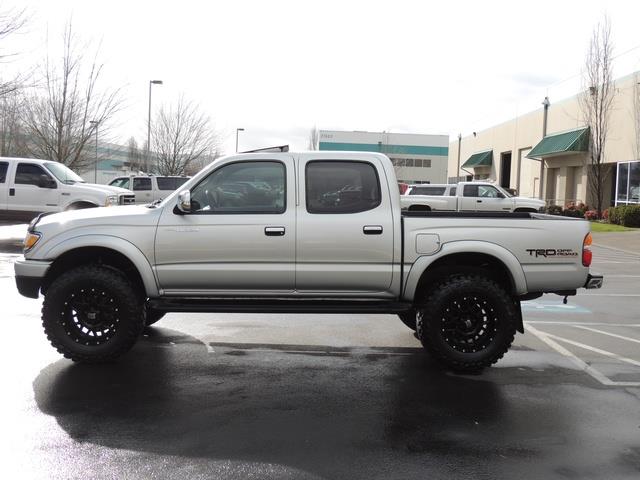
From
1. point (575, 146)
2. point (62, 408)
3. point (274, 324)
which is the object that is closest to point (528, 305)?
point (274, 324)

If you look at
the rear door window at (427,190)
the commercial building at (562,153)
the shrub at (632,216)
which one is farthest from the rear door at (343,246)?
the commercial building at (562,153)

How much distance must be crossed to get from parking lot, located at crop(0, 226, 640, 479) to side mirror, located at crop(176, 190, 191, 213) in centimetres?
153

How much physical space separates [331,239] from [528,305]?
5.28 m

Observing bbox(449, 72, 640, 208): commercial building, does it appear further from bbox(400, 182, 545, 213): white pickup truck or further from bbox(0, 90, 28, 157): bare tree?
bbox(0, 90, 28, 157): bare tree

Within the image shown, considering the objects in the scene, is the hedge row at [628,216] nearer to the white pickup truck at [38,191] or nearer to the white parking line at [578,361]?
the white parking line at [578,361]

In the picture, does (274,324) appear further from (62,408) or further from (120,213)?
(62,408)

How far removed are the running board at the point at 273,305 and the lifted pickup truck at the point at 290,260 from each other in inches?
0.5

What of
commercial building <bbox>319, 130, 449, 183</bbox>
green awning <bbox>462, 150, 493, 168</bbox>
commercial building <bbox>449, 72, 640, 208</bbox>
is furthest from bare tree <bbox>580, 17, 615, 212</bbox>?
commercial building <bbox>319, 130, 449, 183</bbox>

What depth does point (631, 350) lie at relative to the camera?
275 inches

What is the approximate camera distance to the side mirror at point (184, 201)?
573 cm

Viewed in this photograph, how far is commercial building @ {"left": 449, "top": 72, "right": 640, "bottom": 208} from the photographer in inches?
1120

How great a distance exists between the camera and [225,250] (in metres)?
5.83

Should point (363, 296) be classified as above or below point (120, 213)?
below

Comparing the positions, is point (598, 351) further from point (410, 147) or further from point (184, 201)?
point (410, 147)
